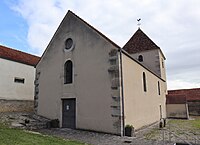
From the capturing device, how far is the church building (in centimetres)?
1055

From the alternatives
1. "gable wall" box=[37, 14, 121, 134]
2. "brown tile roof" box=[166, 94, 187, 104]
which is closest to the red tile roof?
"brown tile roof" box=[166, 94, 187, 104]

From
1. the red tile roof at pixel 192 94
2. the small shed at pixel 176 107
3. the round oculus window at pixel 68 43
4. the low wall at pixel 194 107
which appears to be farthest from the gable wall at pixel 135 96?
the red tile roof at pixel 192 94

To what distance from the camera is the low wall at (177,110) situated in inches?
927

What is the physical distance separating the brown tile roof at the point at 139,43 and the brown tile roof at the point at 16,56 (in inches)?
527

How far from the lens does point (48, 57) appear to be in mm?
14453

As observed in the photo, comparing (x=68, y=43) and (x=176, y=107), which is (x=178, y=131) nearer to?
(x=68, y=43)

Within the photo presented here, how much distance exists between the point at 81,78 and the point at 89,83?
0.79 m

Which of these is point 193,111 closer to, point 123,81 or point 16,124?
point 123,81

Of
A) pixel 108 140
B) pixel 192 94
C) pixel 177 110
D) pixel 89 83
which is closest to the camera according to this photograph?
pixel 108 140

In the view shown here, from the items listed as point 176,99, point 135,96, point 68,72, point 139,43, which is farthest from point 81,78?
point 176,99

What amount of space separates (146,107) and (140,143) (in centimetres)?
683

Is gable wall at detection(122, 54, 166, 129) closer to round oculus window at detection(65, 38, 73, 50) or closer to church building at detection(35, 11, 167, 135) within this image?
church building at detection(35, 11, 167, 135)

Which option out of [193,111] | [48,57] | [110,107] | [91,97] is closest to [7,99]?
[48,57]

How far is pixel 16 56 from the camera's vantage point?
62.4ft
